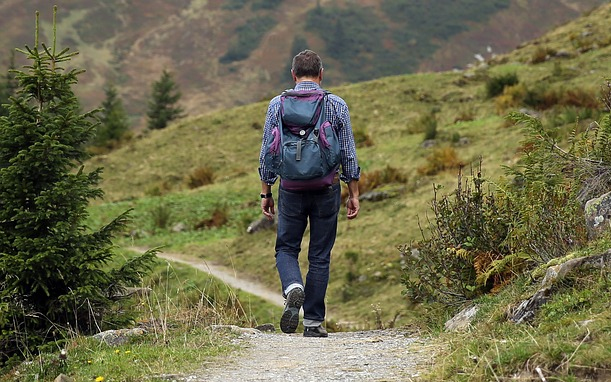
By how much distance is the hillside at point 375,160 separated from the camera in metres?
13.8

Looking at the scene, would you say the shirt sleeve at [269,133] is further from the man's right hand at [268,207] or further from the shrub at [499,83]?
the shrub at [499,83]

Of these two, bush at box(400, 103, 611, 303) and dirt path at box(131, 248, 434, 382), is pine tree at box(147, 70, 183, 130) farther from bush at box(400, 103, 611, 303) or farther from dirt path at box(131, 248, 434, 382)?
dirt path at box(131, 248, 434, 382)

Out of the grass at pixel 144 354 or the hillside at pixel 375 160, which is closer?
the grass at pixel 144 354

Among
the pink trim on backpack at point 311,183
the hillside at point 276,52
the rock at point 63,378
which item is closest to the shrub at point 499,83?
the pink trim on backpack at point 311,183

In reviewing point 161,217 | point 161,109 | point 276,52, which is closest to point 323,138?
point 161,217

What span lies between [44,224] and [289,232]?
2069 millimetres

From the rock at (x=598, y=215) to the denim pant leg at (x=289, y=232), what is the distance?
2152 millimetres

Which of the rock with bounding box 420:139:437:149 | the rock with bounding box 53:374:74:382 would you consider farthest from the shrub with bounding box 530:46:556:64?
the rock with bounding box 53:374:74:382

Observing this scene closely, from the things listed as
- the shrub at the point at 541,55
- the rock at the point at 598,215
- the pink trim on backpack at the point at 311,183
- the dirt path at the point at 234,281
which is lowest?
the dirt path at the point at 234,281

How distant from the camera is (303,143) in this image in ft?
20.2

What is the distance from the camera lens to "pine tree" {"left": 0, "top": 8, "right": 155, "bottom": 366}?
6.80 meters

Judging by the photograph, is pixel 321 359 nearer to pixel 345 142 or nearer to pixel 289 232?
pixel 289 232

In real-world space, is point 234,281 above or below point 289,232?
below

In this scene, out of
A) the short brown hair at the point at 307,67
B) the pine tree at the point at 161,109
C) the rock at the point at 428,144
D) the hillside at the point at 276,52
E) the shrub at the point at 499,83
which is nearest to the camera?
the short brown hair at the point at 307,67
